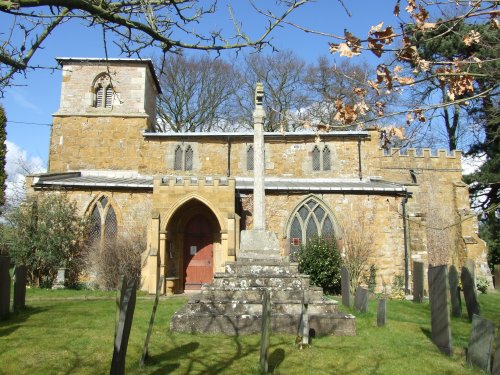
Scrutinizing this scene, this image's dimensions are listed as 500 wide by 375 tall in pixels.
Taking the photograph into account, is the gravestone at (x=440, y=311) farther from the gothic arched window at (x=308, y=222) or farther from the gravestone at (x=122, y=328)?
the gothic arched window at (x=308, y=222)

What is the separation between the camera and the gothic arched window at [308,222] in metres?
18.9

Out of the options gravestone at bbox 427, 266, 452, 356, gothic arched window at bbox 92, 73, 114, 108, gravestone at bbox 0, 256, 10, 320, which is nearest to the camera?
gravestone at bbox 427, 266, 452, 356

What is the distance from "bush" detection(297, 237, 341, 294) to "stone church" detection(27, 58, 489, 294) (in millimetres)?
1832

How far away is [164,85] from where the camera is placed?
3412cm

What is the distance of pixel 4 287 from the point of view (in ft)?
30.7

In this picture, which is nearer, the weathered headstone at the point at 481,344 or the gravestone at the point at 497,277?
the weathered headstone at the point at 481,344

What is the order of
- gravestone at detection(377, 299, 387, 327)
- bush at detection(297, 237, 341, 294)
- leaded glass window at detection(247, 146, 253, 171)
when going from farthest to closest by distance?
leaded glass window at detection(247, 146, 253, 171) → bush at detection(297, 237, 341, 294) → gravestone at detection(377, 299, 387, 327)

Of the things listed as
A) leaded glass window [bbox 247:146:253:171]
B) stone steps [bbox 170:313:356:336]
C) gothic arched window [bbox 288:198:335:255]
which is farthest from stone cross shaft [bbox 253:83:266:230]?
leaded glass window [bbox 247:146:253:171]

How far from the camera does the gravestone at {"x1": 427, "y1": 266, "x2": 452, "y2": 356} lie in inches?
299

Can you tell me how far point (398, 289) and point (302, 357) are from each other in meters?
11.7

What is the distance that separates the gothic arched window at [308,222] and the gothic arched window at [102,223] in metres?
7.57

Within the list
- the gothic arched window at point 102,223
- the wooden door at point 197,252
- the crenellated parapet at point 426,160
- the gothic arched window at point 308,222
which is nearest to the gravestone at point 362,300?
the gothic arched window at point 308,222

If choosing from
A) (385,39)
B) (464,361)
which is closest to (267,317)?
(464,361)

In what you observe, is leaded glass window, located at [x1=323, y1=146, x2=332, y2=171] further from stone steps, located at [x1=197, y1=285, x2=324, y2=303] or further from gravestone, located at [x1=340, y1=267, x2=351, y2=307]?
stone steps, located at [x1=197, y1=285, x2=324, y2=303]
